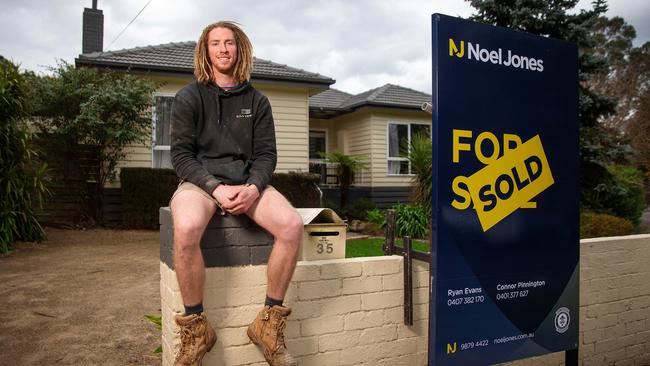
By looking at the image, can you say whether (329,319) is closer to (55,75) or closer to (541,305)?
(541,305)

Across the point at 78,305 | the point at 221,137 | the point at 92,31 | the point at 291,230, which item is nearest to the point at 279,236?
the point at 291,230

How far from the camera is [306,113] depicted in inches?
413

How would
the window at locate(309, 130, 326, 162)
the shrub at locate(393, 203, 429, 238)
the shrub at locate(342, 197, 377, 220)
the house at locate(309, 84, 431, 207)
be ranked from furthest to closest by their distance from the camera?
the window at locate(309, 130, 326, 162) < the house at locate(309, 84, 431, 207) < the shrub at locate(342, 197, 377, 220) < the shrub at locate(393, 203, 429, 238)

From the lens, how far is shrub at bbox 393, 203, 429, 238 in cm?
755

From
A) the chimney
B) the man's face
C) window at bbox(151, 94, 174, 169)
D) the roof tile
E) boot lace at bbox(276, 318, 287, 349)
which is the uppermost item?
the chimney

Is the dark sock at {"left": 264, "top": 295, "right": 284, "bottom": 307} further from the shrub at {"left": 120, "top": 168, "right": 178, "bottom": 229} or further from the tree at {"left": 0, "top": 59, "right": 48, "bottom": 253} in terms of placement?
the shrub at {"left": 120, "top": 168, "right": 178, "bottom": 229}

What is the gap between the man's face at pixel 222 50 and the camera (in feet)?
6.40

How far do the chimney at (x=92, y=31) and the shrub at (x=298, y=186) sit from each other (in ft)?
24.1

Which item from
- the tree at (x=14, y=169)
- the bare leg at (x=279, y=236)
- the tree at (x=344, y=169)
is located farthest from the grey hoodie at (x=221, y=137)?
the tree at (x=344, y=169)

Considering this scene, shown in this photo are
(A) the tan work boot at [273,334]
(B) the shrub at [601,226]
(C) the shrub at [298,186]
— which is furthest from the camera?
(C) the shrub at [298,186]

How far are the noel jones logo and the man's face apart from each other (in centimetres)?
97

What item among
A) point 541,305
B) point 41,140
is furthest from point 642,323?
point 41,140

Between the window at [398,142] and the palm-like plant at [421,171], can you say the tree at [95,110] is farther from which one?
the window at [398,142]

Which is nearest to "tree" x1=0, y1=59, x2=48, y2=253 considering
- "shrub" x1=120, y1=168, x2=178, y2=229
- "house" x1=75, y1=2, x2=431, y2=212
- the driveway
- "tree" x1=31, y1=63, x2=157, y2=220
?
the driveway
